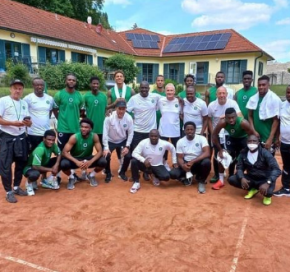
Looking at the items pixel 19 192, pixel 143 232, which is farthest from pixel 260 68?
pixel 143 232

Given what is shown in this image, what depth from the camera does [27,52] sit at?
59.7 ft

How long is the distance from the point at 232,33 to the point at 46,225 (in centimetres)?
2496

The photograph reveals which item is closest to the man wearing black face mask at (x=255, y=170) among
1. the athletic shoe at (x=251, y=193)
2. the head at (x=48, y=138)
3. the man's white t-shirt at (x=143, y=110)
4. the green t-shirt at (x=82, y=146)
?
the athletic shoe at (x=251, y=193)

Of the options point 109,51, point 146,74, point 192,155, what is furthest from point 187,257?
point 146,74

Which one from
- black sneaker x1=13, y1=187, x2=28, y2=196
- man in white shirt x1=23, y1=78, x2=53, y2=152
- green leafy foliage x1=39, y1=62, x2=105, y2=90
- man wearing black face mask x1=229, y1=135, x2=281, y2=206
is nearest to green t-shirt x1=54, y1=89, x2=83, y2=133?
man in white shirt x1=23, y1=78, x2=53, y2=152

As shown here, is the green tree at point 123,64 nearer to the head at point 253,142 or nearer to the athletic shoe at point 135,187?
the athletic shoe at point 135,187

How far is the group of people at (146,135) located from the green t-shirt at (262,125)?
0.02 metres

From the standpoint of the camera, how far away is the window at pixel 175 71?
85.0ft

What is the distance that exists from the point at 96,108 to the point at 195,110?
196 cm

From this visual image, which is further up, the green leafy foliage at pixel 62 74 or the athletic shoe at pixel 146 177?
the green leafy foliage at pixel 62 74

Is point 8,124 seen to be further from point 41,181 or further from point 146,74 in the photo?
point 146,74

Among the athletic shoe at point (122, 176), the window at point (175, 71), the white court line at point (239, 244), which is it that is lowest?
the white court line at point (239, 244)

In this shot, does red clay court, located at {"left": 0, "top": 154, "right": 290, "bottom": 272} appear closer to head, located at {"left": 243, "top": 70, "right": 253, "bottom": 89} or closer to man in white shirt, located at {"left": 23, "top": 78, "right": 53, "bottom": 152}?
man in white shirt, located at {"left": 23, "top": 78, "right": 53, "bottom": 152}

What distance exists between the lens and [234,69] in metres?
23.5
